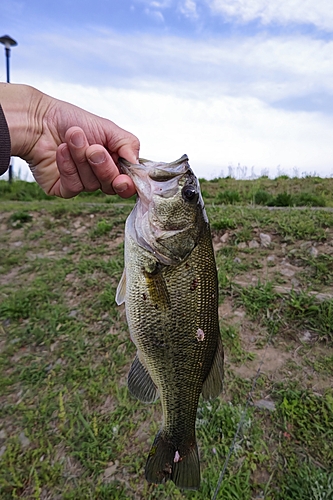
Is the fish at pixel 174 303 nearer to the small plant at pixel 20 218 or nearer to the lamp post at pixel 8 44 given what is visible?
the small plant at pixel 20 218


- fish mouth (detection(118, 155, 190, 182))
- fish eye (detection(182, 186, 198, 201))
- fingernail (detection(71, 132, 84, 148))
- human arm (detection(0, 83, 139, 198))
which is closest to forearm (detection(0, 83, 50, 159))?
human arm (detection(0, 83, 139, 198))

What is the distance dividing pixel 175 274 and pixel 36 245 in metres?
4.29

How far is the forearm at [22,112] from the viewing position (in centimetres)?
203

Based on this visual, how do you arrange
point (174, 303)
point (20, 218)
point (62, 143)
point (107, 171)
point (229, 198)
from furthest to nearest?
point (229, 198)
point (20, 218)
point (62, 143)
point (107, 171)
point (174, 303)

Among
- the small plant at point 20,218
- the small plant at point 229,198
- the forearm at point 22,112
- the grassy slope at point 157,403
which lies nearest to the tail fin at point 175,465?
the grassy slope at point 157,403

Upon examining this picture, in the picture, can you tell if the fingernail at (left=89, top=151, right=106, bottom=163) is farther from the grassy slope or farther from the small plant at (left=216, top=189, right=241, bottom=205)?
the small plant at (left=216, top=189, right=241, bottom=205)

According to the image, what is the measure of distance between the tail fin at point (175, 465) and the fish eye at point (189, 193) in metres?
1.02

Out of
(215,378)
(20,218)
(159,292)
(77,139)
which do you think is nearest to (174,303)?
(159,292)

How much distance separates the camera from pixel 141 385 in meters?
1.75

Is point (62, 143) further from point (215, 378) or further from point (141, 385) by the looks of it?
point (215, 378)

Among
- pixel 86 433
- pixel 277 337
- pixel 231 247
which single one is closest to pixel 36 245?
pixel 231 247

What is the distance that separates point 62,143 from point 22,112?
266 millimetres

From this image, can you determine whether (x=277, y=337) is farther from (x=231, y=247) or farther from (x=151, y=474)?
(x=151, y=474)

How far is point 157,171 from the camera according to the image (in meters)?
1.66
